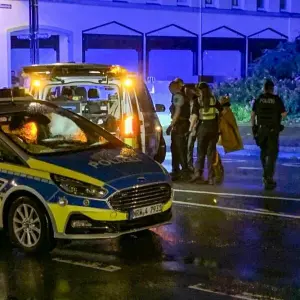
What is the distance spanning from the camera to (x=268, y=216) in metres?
9.93

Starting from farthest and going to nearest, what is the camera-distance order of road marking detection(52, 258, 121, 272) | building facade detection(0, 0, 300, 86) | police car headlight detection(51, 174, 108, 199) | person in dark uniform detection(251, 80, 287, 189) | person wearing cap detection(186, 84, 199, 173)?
building facade detection(0, 0, 300, 86)
person wearing cap detection(186, 84, 199, 173)
person in dark uniform detection(251, 80, 287, 189)
police car headlight detection(51, 174, 108, 199)
road marking detection(52, 258, 121, 272)

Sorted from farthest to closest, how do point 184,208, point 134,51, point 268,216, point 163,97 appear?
1. point 134,51
2. point 163,97
3. point 184,208
4. point 268,216

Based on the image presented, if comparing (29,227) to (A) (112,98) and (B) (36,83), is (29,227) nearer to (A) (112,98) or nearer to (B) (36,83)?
(B) (36,83)

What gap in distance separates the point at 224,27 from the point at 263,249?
3050 cm

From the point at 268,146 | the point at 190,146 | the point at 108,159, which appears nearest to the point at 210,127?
the point at 268,146

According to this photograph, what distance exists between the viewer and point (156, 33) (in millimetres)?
35938

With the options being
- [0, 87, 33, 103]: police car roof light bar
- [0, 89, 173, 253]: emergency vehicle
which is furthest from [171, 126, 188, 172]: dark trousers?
[0, 89, 173, 253]: emergency vehicle

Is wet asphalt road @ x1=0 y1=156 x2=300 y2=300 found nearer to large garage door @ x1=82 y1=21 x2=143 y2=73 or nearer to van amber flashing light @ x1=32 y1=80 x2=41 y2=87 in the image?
van amber flashing light @ x1=32 y1=80 x2=41 y2=87

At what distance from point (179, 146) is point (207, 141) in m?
0.68

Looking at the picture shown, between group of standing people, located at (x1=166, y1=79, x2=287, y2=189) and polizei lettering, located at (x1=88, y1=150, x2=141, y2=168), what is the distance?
12.9ft

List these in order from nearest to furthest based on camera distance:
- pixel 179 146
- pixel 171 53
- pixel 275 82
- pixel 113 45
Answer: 1. pixel 179 146
2. pixel 275 82
3. pixel 113 45
4. pixel 171 53

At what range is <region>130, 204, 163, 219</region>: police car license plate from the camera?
788 cm

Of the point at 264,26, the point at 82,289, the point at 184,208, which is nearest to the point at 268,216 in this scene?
the point at 184,208

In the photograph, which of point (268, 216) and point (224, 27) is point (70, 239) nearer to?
point (268, 216)
